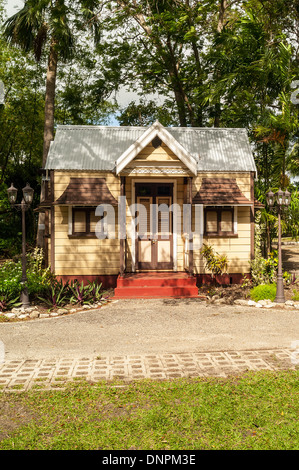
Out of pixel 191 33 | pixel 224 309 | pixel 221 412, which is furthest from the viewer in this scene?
pixel 191 33

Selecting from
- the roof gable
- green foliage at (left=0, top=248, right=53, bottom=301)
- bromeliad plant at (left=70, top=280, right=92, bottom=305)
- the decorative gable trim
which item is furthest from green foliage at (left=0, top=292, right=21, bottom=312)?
the decorative gable trim

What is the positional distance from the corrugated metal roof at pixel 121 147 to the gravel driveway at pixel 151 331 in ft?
18.2

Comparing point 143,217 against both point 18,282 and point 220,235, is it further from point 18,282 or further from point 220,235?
point 18,282

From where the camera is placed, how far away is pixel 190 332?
846 cm

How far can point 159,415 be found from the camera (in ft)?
15.4

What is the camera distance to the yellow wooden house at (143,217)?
44.1 ft

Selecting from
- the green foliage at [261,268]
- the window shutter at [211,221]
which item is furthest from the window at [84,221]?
the green foliage at [261,268]

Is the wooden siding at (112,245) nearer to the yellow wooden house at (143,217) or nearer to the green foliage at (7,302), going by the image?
the yellow wooden house at (143,217)

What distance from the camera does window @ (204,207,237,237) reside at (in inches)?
545

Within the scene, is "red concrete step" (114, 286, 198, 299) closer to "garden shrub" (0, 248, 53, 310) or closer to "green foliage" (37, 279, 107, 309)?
"green foliage" (37, 279, 107, 309)

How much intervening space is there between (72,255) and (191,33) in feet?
39.3

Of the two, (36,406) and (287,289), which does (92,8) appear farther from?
(36,406)

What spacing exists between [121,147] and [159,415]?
37.5 ft
